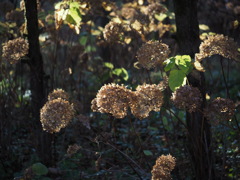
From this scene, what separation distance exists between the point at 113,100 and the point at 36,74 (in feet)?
4.55

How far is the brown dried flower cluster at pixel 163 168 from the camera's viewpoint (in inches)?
80.4

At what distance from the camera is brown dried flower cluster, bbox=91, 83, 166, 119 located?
6.26 ft

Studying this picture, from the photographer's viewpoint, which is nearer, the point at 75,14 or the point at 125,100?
the point at 125,100

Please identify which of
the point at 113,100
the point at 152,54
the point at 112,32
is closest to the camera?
the point at 113,100

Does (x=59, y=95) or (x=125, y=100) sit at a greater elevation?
(x=59, y=95)

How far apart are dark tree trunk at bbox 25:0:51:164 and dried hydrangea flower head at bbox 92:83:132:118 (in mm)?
1321

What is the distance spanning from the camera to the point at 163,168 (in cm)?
209

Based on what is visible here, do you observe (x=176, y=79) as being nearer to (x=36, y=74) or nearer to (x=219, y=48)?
(x=219, y=48)

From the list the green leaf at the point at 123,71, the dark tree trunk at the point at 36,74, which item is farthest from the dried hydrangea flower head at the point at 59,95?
the green leaf at the point at 123,71

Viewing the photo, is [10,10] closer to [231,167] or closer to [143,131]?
[143,131]

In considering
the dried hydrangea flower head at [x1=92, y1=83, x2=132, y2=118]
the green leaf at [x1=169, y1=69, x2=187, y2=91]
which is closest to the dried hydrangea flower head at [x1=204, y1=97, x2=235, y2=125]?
the green leaf at [x1=169, y1=69, x2=187, y2=91]

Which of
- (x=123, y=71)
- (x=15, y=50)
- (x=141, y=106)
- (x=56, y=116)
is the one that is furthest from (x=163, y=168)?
(x=123, y=71)

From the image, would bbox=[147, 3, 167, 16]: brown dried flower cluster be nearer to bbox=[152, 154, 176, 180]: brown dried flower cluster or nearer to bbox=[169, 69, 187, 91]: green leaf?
bbox=[169, 69, 187, 91]: green leaf

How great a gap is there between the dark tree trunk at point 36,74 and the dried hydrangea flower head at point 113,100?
132 cm
